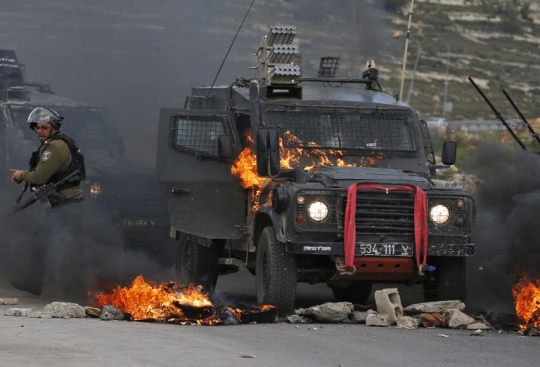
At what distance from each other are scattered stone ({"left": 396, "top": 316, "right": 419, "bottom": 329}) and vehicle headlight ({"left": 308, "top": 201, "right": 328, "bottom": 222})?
1.12 m

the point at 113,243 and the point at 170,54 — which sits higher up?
the point at 170,54

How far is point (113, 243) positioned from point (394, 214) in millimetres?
3639

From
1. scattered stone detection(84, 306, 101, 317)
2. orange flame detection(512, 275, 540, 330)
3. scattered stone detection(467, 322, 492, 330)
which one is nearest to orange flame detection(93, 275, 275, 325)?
scattered stone detection(84, 306, 101, 317)

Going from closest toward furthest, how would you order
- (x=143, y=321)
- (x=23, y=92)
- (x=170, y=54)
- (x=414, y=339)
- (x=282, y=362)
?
(x=282, y=362) < (x=414, y=339) < (x=143, y=321) < (x=23, y=92) < (x=170, y=54)

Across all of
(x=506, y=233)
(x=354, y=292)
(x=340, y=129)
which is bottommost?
(x=354, y=292)

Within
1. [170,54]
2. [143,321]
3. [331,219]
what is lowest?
[143,321]

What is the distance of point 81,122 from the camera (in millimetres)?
17953

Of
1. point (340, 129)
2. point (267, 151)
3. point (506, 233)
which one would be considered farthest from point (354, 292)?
point (267, 151)

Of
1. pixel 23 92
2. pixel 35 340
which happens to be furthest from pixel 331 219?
pixel 23 92

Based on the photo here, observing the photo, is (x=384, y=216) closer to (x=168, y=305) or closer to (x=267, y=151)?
(x=267, y=151)

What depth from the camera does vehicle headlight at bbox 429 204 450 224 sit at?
1206cm

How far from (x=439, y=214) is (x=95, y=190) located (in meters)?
5.14

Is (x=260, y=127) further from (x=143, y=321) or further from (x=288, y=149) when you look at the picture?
(x=143, y=321)

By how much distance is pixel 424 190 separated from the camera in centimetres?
1212
